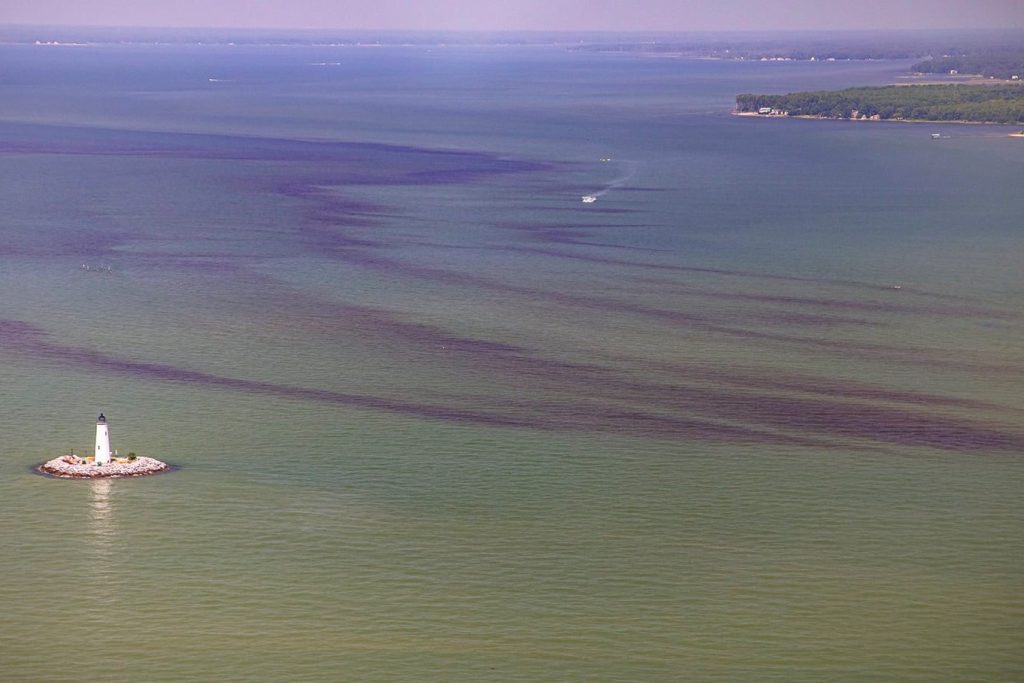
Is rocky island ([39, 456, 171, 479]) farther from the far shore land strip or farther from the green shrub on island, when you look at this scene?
the green shrub on island

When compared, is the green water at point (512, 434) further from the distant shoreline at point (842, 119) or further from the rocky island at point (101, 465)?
the distant shoreline at point (842, 119)

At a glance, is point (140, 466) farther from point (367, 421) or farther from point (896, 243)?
point (896, 243)

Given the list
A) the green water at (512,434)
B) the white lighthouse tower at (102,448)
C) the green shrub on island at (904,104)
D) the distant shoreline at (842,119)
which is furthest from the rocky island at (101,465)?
the green shrub on island at (904,104)

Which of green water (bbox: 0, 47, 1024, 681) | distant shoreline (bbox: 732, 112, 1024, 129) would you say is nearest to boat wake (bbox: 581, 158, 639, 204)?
green water (bbox: 0, 47, 1024, 681)

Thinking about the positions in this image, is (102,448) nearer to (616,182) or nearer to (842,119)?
(616,182)

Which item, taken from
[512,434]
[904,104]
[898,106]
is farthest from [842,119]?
[512,434]

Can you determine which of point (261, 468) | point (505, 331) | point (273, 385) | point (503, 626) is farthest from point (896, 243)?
point (503, 626)
